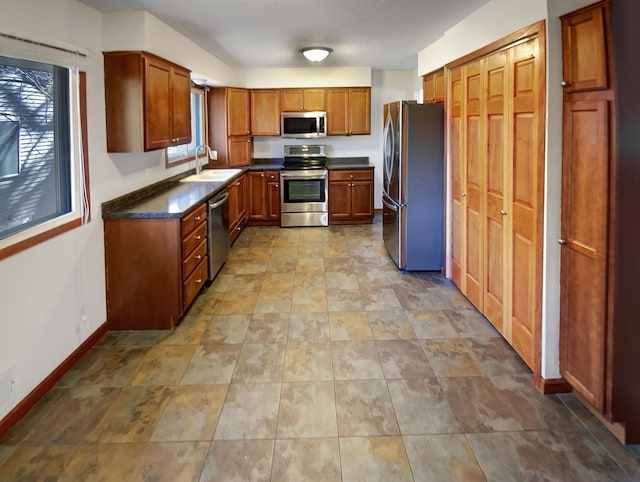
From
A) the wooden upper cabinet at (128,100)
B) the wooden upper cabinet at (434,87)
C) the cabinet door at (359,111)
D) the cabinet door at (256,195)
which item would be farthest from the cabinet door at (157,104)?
the cabinet door at (359,111)

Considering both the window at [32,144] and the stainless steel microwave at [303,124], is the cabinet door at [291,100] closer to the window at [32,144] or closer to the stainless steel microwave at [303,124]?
the stainless steel microwave at [303,124]

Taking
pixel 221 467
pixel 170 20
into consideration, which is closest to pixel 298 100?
pixel 170 20

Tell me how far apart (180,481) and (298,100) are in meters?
6.47

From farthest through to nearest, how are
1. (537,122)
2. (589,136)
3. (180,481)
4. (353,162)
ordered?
(353,162) < (537,122) < (589,136) < (180,481)

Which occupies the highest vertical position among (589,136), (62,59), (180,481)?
(62,59)

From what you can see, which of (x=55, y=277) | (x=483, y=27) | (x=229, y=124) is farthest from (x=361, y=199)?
(x=55, y=277)

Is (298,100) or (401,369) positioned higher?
(298,100)

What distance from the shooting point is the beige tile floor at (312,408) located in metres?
2.23

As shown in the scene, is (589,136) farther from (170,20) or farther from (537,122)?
(170,20)

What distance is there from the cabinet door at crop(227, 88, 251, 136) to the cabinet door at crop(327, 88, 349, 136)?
4.01 ft

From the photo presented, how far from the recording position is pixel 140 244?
3.80 meters

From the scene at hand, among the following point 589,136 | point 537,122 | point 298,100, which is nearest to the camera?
point 589,136

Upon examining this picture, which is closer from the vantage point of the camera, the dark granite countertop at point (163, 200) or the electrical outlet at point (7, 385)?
the electrical outlet at point (7, 385)

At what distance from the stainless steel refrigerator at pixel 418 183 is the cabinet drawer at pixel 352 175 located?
2318 millimetres
